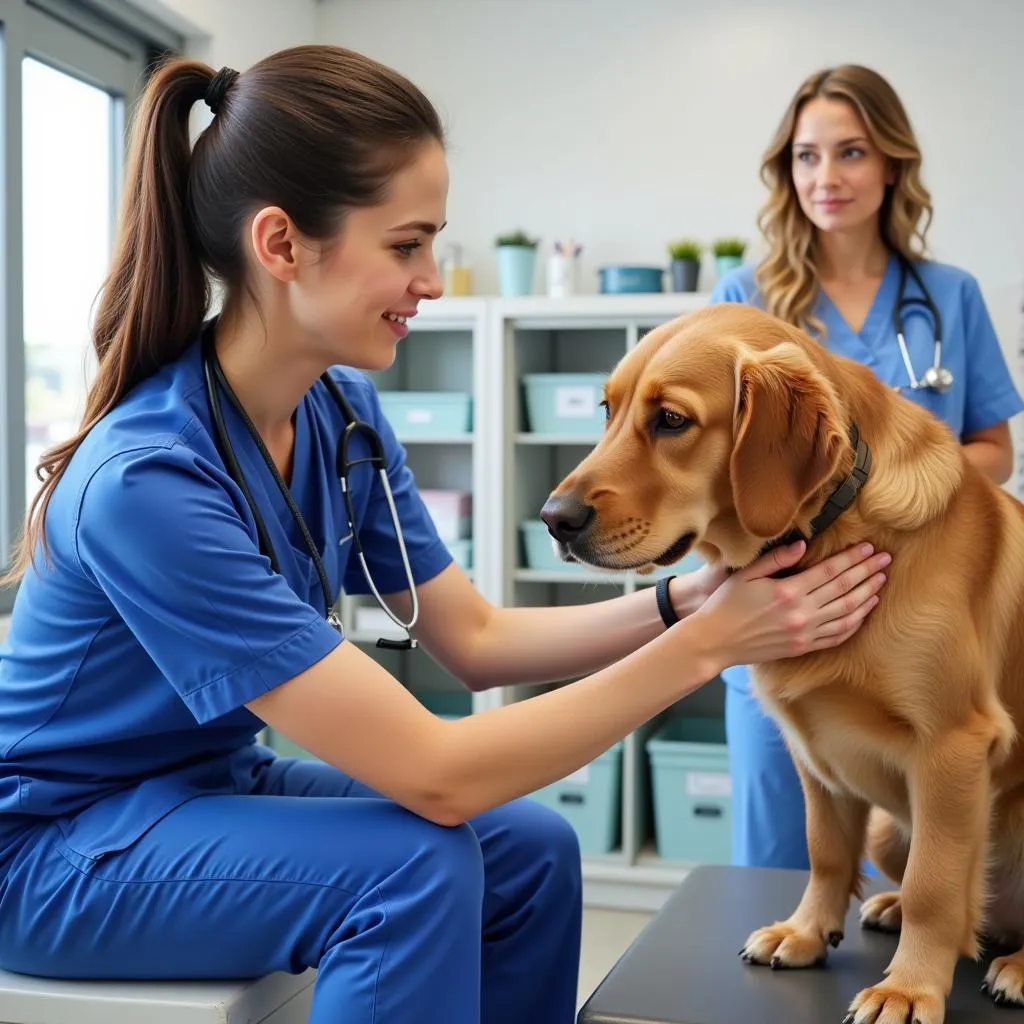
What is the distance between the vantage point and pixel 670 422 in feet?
4.36

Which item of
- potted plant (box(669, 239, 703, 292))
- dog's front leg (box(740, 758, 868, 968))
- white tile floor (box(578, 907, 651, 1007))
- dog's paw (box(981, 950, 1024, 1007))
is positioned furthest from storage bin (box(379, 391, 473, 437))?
dog's paw (box(981, 950, 1024, 1007))

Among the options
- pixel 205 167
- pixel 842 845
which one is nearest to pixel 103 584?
pixel 205 167

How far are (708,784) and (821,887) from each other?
1.88 meters

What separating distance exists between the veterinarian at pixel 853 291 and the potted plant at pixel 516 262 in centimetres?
140

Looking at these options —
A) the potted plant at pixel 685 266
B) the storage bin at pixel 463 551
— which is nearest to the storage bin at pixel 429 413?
the storage bin at pixel 463 551

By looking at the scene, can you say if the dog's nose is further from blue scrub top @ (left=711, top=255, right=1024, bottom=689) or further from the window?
the window

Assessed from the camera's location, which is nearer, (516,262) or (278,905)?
(278,905)

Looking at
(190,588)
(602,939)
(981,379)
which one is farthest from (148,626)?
(602,939)

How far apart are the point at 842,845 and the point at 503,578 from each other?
6.66 ft

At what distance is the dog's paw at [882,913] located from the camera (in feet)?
4.93

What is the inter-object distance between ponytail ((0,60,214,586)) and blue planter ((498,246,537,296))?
2084 millimetres

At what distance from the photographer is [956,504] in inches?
52.8

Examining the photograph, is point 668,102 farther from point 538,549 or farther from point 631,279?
point 538,549

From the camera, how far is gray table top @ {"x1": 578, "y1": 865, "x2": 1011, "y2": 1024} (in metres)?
1.28
